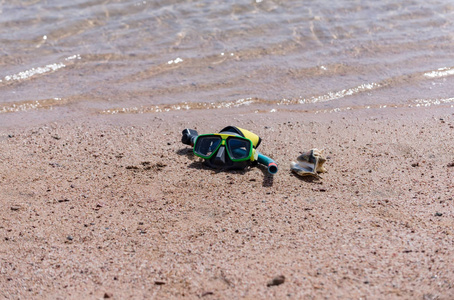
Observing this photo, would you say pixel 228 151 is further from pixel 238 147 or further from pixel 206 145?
pixel 206 145

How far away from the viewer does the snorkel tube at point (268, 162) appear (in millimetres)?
4689

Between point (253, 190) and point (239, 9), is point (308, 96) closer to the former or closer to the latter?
point (253, 190)

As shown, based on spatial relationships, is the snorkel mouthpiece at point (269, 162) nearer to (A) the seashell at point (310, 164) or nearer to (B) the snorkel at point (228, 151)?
(B) the snorkel at point (228, 151)

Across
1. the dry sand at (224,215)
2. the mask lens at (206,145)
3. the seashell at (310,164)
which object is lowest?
the dry sand at (224,215)

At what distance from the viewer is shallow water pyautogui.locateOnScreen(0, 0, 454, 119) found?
7070 mm

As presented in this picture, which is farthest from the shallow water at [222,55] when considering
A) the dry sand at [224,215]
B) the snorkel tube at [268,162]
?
the snorkel tube at [268,162]

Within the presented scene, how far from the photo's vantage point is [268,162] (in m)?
4.84

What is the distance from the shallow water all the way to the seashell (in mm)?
2003

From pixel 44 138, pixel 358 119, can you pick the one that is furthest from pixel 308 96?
pixel 44 138

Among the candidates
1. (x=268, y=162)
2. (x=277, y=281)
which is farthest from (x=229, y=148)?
(x=277, y=281)

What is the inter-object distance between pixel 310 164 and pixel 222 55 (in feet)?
13.8

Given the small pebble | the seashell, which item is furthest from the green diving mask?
the small pebble

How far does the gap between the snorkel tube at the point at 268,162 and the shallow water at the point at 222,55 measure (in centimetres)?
193

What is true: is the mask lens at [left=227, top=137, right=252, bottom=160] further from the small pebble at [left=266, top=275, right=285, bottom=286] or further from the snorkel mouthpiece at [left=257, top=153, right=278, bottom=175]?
the small pebble at [left=266, top=275, right=285, bottom=286]
